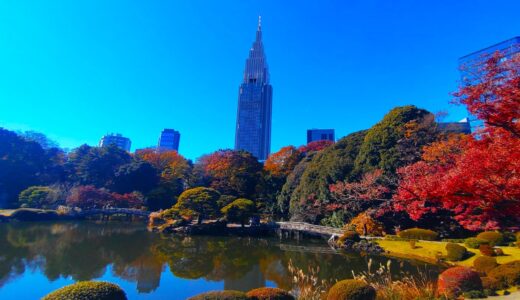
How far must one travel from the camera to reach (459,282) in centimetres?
691

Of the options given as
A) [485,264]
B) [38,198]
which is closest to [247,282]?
[485,264]

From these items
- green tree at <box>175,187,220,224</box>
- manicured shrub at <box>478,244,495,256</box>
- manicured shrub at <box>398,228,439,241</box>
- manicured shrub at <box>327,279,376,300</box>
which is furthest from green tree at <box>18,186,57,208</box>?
manicured shrub at <box>478,244,495,256</box>

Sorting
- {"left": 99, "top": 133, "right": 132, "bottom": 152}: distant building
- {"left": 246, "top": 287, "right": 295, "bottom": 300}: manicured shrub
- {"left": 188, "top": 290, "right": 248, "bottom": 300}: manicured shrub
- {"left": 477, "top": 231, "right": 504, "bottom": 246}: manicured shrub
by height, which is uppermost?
{"left": 99, "top": 133, "right": 132, "bottom": 152}: distant building

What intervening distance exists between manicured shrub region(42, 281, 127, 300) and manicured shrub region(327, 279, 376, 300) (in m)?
3.98

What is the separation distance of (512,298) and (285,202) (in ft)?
78.2

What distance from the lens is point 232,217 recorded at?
79.8 ft

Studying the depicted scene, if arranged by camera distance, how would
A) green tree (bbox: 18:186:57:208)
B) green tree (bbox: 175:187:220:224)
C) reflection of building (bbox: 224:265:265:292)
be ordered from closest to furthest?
1. reflection of building (bbox: 224:265:265:292)
2. green tree (bbox: 175:187:220:224)
3. green tree (bbox: 18:186:57:208)

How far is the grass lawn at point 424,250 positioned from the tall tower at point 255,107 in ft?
234

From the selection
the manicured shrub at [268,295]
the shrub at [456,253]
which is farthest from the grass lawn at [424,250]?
the manicured shrub at [268,295]

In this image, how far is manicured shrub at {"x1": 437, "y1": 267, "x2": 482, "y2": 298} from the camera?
6.83 meters

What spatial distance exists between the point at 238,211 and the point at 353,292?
19.2 m

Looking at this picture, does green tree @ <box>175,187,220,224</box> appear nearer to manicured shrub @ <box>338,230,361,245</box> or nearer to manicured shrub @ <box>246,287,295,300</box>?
manicured shrub @ <box>338,230,361,245</box>

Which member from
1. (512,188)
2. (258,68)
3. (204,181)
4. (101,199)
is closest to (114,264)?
(512,188)

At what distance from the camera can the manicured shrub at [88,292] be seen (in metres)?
4.50
